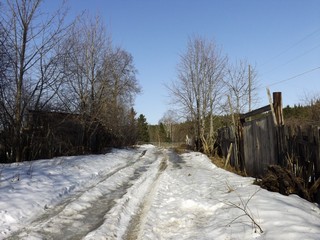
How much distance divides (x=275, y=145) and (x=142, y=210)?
4.47 metres

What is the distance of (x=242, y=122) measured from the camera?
534 inches

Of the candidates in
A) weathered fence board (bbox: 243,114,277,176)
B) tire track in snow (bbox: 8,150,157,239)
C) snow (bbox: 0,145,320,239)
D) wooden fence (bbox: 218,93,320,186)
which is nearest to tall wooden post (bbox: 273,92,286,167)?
wooden fence (bbox: 218,93,320,186)

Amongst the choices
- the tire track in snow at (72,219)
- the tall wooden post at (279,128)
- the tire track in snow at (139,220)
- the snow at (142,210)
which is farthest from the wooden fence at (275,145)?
the tire track in snow at (72,219)

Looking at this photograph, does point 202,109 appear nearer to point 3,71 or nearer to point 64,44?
point 64,44

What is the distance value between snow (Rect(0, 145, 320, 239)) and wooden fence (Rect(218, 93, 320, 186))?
95 cm

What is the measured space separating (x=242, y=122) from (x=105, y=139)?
17033 mm

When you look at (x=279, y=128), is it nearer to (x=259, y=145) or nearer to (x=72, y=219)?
(x=259, y=145)

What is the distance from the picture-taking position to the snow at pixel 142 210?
17.7 feet

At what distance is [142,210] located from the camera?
728 cm

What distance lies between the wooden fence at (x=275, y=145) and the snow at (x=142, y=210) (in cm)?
95

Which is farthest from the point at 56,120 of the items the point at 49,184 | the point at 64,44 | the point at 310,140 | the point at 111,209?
the point at 310,140

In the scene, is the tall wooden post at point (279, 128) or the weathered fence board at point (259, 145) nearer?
the tall wooden post at point (279, 128)

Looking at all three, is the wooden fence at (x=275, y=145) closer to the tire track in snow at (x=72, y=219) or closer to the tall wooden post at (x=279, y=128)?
the tall wooden post at (x=279, y=128)

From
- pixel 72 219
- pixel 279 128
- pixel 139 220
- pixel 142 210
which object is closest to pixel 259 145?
pixel 279 128
